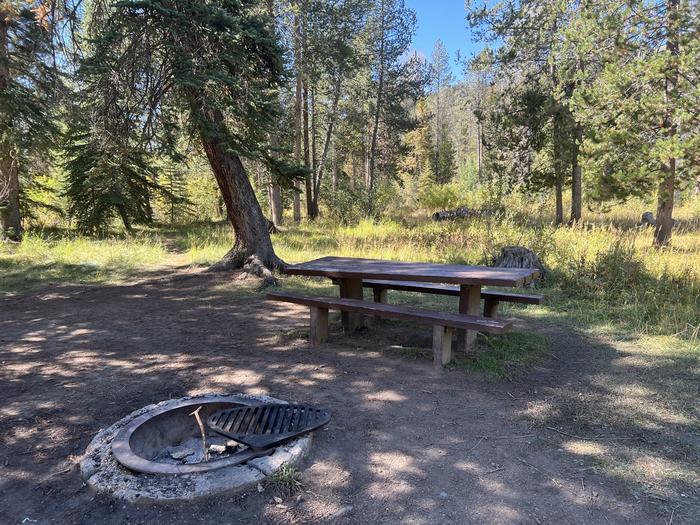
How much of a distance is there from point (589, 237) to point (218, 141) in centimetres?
660

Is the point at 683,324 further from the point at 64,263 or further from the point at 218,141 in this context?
the point at 64,263

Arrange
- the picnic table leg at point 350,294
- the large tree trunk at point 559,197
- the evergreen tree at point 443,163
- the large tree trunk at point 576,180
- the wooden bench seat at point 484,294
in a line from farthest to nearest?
1. the evergreen tree at point 443,163
2. the large tree trunk at point 559,197
3. the large tree trunk at point 576,180
4. the picnic table leg at point 350,294
5. the wooden bench seat at point 484,294

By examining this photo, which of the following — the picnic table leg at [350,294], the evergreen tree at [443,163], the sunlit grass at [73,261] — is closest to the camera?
the picnic table leg at [350,294]

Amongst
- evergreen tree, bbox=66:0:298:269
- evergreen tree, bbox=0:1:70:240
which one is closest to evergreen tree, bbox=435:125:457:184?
evergreen tree, bbox=0:1:70:240

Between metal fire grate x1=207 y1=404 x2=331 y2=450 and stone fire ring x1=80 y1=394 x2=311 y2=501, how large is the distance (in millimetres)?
63

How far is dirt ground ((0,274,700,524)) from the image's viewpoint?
2111 mm

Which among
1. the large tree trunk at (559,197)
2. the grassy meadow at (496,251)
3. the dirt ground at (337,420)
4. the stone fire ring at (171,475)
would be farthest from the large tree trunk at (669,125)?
the stone fire ring at (171,475)

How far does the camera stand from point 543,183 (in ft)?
52.3

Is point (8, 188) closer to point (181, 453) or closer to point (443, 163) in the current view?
point (181, 453)

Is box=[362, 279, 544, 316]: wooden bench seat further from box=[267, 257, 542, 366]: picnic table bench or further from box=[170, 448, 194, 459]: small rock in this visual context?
box=[170, 448, 194, 459]: small rock

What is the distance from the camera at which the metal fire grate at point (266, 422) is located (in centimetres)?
249

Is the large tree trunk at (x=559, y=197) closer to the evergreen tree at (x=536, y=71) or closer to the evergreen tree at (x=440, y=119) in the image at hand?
the evergreen tree at (x=536, y=71)

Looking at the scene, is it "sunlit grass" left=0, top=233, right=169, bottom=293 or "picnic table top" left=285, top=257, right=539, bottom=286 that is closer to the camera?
"picnic table top" left=285, top=257, right=539, bottom=286

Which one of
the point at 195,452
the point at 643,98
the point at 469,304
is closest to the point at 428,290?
the point at 469,304
